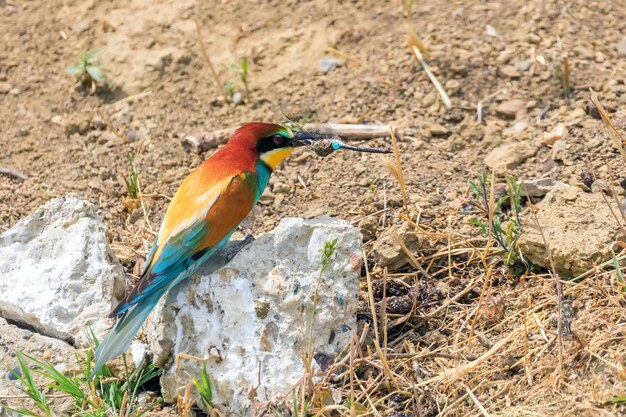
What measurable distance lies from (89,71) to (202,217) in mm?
1769

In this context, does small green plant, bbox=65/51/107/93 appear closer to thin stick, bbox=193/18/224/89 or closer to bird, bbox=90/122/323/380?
thin stick, bbox=193/18/224/89

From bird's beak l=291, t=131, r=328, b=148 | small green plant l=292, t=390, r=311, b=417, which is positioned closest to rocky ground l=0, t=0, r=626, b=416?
small green plant l=292, t=390, r=311, b=417

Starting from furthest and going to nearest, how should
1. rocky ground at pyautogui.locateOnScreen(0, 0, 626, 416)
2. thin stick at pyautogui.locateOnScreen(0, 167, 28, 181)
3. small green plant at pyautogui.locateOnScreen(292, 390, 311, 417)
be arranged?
thin stick at pyautogui.locateOnScreen(0, 167, 28, 181)
rocky ground at pyautogui.locateOnScreen(0, 0, 626, 416)
small green plant at pyautogui.locateOnScreen(292, 390, 311, 417)

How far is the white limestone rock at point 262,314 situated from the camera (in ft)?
10.4

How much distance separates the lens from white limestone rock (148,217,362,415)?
3.18 m

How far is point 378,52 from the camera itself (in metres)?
4.94

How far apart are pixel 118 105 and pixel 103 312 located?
1715mm

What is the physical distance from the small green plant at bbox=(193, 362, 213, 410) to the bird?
0.28 m

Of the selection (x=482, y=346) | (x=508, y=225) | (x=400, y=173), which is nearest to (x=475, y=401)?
(x=482, y=346)

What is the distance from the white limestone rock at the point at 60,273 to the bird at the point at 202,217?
17cm

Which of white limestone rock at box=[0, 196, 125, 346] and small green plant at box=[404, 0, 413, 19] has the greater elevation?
white limestone rock at box=[0, 196, 125, 346]

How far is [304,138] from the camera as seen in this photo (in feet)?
13.0

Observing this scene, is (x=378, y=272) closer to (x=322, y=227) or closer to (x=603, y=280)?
(x=322, y=227)

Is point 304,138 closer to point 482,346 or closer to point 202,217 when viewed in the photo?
point 202,217
